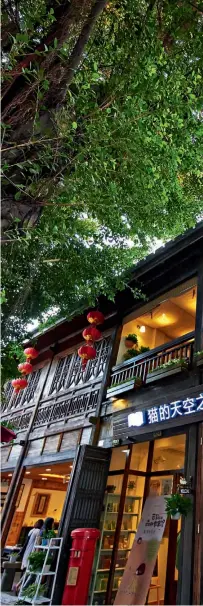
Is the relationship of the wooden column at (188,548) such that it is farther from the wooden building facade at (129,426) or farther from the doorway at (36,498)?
the doorway at (36,498)

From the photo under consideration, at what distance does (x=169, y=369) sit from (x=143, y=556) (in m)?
3.01

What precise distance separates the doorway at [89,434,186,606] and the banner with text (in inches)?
7.1

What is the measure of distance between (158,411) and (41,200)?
451 centimetres

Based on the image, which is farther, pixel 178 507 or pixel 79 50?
pixel 178 507

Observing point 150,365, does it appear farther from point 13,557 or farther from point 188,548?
point 13,557

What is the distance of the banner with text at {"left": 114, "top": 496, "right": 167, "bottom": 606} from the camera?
5363 millimetres

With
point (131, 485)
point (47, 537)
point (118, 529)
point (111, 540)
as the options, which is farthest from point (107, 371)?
point (47, 537)

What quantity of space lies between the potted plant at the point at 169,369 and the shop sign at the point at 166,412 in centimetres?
58

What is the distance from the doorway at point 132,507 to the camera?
587 cm

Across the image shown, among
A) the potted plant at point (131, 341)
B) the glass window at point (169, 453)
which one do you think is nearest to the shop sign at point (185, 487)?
the glass window at point (169, 453)

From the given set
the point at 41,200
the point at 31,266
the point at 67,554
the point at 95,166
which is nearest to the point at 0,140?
the point at 41,200

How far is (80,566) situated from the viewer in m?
5.99

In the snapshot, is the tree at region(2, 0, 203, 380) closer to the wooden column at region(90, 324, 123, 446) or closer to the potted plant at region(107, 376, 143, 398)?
the potted plant at region(107, 376, 143, 398)

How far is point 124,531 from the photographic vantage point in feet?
22.1
